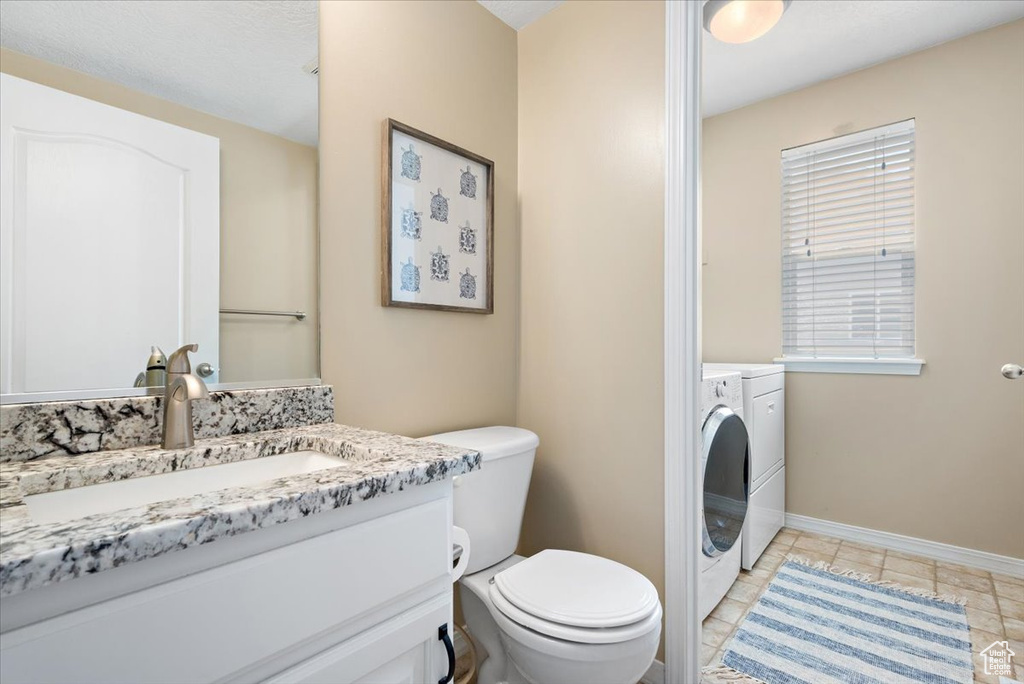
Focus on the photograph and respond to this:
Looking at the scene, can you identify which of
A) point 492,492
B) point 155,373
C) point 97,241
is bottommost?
point 492,492

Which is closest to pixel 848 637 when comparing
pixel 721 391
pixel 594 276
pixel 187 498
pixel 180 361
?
pixel 721 391

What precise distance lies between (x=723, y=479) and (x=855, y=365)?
126cm

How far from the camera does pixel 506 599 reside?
124cm

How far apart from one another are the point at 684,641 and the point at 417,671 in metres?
0.96

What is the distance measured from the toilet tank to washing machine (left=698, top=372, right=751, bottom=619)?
64cm

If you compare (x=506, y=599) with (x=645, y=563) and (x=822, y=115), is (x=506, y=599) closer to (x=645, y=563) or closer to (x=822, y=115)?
(x=645, y=563)

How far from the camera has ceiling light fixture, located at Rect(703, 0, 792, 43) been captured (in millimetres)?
1712

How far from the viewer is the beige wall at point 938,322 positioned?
2.23m

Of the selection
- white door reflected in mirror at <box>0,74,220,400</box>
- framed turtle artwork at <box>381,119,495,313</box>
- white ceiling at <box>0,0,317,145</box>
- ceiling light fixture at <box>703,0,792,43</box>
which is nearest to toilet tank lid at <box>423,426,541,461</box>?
framed turtle artwork at <box>381,119,495,313</box>

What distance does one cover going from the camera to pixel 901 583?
2.18 metres

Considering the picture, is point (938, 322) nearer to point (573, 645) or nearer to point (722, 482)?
point (722, 482)

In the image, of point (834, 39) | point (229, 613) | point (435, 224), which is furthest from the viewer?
point (834, 39)

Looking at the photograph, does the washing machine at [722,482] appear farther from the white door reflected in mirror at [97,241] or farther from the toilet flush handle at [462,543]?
the white door reflected in mirror at [97,241]

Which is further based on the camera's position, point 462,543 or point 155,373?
point 462,543
